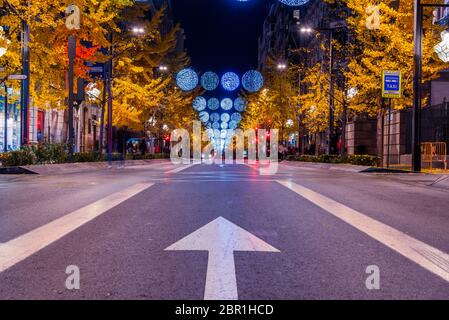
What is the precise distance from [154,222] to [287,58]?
263ft

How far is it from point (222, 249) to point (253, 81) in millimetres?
80352

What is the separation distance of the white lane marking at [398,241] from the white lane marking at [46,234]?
3.21m

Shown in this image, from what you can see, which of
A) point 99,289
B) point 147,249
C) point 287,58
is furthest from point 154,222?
point 287,58

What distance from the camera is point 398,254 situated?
466 cm

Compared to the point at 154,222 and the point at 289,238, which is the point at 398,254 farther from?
the point at 154,222

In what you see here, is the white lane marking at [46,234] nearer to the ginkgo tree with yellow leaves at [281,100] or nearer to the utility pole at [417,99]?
the utility pole at [417,99]

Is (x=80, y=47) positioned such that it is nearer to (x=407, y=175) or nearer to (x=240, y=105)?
(x=407, y=175)

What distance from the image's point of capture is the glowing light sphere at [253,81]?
248ft

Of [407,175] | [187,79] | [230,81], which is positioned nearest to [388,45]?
[407,175]

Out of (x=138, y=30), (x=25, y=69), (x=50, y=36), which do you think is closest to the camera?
(x=25, y=69)

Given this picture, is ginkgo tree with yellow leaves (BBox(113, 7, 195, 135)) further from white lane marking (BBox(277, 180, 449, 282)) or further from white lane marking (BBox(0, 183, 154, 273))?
white lane marking (BBox(277, 180, 449, 282))

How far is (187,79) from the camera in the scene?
56406mm

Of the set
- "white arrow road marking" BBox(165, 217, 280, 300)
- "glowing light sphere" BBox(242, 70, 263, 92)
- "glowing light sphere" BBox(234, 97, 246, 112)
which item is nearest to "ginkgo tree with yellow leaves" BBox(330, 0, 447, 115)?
"white arrow road marking" BBox(165, 217, 280, 300)

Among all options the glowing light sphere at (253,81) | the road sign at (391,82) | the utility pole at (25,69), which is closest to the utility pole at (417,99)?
the road sign at (391,82)
